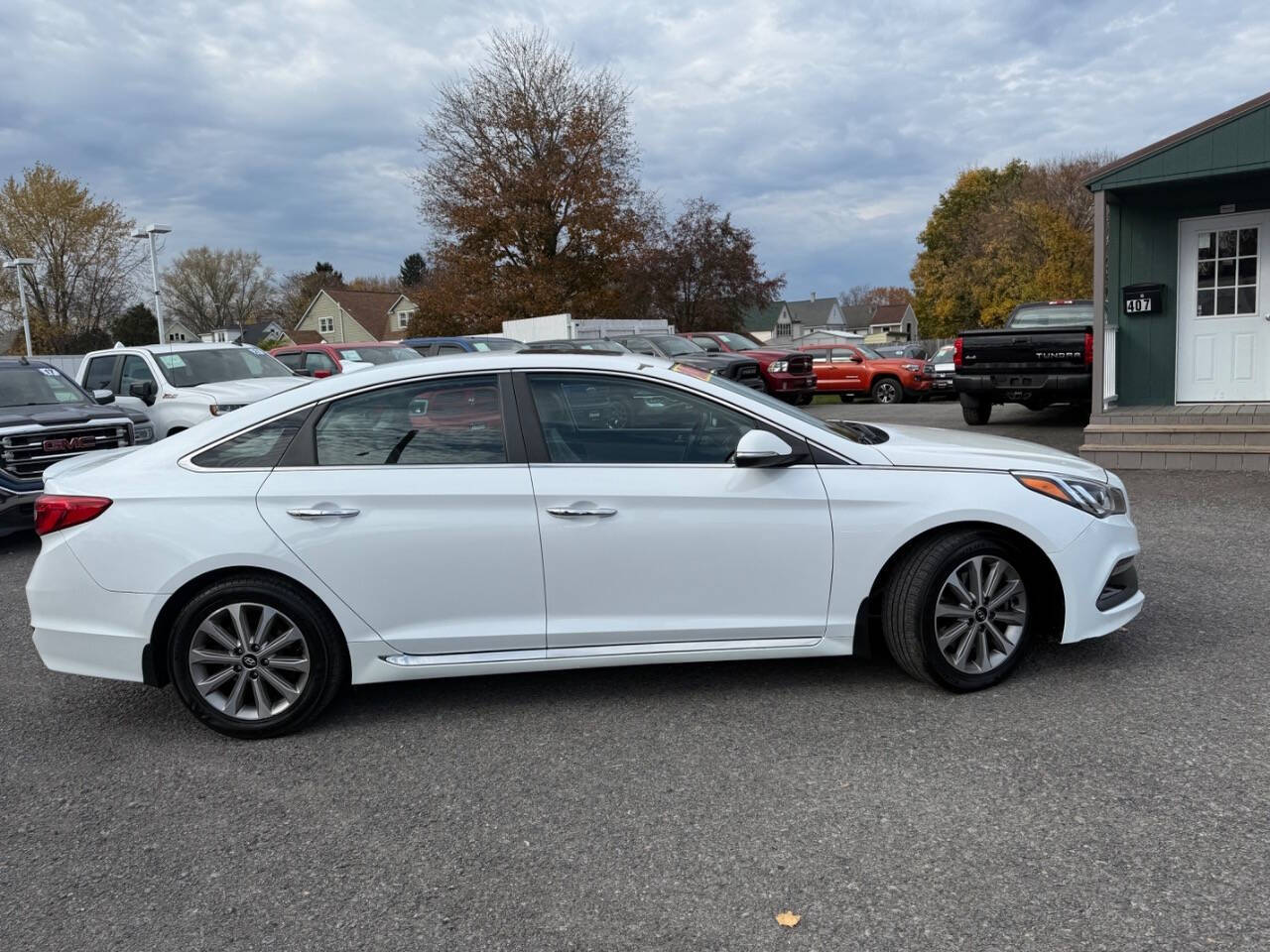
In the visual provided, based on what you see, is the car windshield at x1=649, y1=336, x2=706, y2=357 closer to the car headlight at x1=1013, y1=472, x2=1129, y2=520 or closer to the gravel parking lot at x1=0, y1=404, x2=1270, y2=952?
the car headlight at x1=1013, y1=472, x2=1129, y2=520

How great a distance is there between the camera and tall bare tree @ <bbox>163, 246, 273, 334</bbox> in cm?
7638

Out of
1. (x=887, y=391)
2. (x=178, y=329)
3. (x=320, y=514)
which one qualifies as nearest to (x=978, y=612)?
(x=320, y=514)

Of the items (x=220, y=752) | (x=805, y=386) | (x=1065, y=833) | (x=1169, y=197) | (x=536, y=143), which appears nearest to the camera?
(x=1065, y=833)

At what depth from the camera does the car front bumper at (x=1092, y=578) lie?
13.9ft

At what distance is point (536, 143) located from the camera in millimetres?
37938

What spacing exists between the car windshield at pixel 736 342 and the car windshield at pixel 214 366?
12867mm

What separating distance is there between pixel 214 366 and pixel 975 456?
389 inches

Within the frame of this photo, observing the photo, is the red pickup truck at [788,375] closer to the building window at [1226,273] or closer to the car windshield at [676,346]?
the car windshield at [676,346]

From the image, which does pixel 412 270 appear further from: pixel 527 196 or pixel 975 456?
pixel 975 456

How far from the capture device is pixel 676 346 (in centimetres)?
2130

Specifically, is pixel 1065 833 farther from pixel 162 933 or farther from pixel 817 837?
pixel 162 933

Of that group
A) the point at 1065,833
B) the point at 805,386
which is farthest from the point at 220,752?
the point at 805,386

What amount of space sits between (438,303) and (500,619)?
119 feet

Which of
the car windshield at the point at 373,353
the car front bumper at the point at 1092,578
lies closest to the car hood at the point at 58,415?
the car windshield at the point at 373,353
